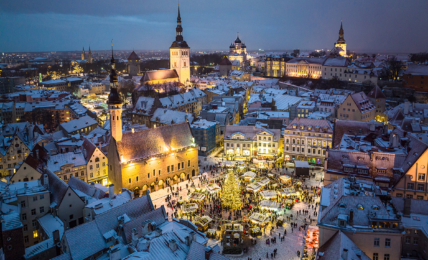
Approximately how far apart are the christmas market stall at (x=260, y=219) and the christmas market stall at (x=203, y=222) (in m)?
5.11

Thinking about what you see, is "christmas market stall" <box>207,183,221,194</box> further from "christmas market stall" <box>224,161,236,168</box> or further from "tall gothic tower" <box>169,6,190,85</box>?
"tall gothic tower" <box>169,6,190,85</box>

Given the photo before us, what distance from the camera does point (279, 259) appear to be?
34250mm

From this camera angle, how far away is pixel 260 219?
131ft

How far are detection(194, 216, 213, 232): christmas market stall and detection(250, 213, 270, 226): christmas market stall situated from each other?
16.8 feet

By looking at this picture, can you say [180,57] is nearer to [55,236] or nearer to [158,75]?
[158,75]

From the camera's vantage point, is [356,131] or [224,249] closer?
[224,249]

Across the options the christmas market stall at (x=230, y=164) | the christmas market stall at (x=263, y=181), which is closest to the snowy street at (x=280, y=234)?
the christmas market stall at (x=263, y=181)

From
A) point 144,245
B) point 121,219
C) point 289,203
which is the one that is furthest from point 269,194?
point 144,245

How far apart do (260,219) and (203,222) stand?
688 cm

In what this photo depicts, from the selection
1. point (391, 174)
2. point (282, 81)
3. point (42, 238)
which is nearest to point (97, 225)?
point (42, 238)

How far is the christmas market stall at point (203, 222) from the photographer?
39.1m

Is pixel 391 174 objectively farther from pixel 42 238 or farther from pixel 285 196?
pixel 42 238

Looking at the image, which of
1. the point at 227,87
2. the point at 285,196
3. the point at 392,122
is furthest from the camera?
the point at 227,87

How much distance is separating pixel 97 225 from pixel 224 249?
1376cm
